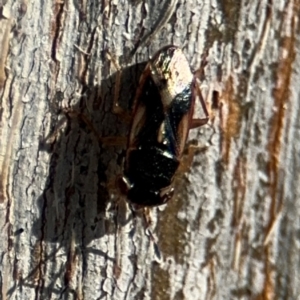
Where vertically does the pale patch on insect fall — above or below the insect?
above

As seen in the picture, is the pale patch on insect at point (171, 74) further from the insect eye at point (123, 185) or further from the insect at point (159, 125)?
the insect eye at point (123, 185)

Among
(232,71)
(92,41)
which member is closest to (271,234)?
(232,71)

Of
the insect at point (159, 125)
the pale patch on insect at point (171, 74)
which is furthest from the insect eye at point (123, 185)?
the pale patch on insect at point (171, 74)

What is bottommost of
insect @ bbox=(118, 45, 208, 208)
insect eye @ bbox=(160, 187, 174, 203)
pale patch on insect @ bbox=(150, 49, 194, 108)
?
insect eye @ bbox=(160, 187, 174, 203)

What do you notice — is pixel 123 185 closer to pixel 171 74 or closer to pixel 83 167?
pixel 83 167

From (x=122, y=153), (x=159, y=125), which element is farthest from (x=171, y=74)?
(x=122, y=153)

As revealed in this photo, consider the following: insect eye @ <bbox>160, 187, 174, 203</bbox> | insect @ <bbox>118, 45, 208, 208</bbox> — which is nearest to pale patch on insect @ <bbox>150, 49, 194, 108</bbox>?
insect @ <bbox>118, 45, 208, 208</bbox>

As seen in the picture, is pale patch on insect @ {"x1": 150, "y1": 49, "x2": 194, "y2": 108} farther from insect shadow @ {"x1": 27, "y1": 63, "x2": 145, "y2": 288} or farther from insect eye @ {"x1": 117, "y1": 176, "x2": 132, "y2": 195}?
insect eye @ {"x1": 117, "y1": 176, "x2": 132, "y2": 195}
